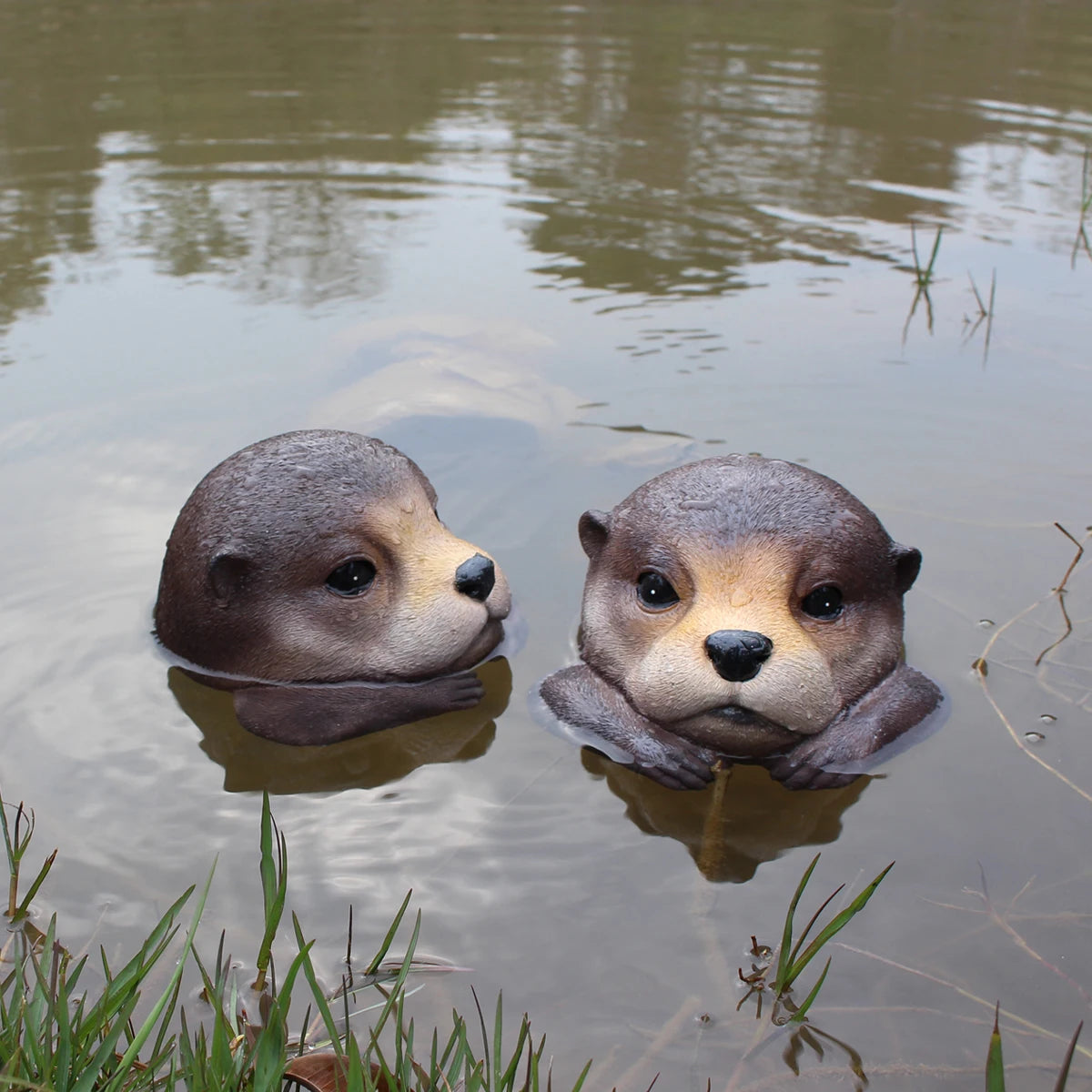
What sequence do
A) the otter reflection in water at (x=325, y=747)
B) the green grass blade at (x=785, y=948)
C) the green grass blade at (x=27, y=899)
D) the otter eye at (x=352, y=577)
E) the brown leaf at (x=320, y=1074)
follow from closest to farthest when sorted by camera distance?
the brown leaf at (x=320, y=1074), the green grass blade at (x=785, y=948), the green grass blade at (x=27, y=899), the otter reflection in water at (x=325, y=747), the otter eye at (x=352, y=577)

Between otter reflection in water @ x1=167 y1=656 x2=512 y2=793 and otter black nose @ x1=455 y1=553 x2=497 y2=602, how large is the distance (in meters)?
0.48

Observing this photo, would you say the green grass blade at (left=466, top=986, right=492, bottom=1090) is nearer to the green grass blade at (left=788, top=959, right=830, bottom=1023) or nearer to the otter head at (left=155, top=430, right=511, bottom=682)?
the green grass blade at (left=788, top=959, right=830, bottom=1023)

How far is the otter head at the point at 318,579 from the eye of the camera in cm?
559

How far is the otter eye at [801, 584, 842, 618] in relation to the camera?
17.1 ft

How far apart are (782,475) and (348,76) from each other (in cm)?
1245

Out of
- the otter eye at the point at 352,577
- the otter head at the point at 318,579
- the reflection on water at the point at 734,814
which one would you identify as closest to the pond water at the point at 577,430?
the reflection on water at the point at 734,814

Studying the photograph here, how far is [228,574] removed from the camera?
5.61 m

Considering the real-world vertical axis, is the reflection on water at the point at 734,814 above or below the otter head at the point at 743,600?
below

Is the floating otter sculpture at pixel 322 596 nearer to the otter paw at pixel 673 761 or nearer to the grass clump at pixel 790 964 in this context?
the otter paw at pixel 673 761

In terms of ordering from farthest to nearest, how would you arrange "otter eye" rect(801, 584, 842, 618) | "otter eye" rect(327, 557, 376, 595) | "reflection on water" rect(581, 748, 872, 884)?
"otter eye" rect(327, 557, 376, 595), "otter eye" rect(801, 584, 842, 618), "reflection on water" rect(581, 748, 872, 884)

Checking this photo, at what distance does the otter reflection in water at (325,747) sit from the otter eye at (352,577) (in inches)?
16.4

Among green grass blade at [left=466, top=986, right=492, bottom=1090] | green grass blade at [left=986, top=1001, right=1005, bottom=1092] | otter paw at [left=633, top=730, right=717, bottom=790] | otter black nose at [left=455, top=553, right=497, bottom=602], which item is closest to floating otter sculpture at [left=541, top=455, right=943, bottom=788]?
otter paw at [left=633, top=730, right=717, bottom=790]

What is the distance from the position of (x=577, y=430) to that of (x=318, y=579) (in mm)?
2764

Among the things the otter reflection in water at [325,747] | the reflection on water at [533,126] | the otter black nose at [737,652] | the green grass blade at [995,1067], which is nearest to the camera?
the green grass blade at [995,1067]
